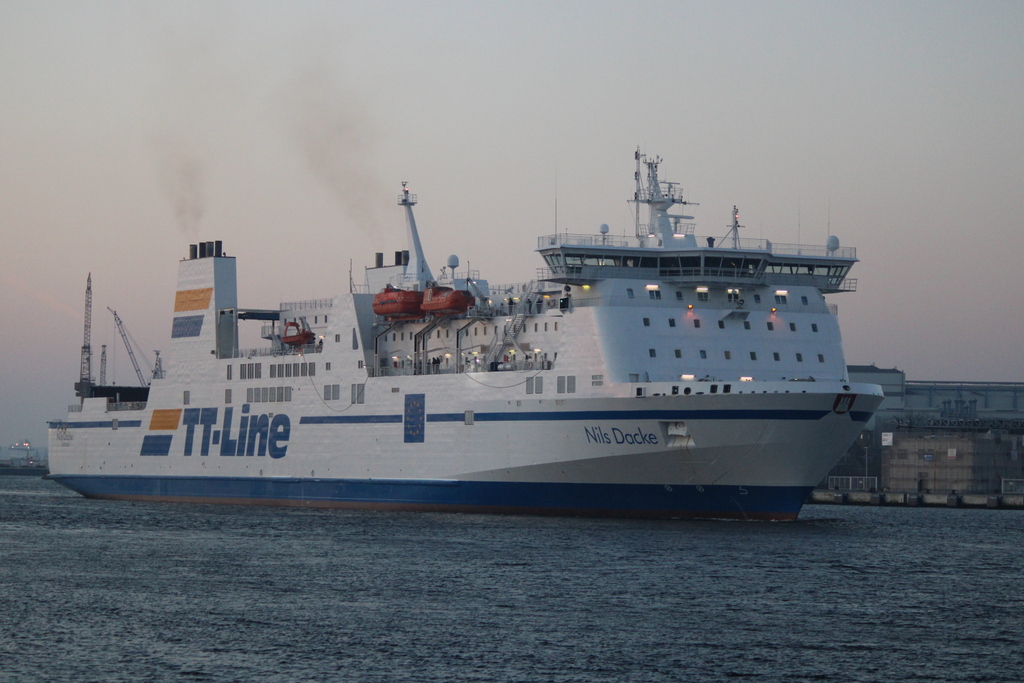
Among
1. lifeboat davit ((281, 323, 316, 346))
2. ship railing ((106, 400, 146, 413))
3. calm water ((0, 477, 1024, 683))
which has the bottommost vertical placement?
calm water ((0, 477, 1024, 683))

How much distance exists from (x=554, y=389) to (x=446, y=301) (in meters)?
6.46

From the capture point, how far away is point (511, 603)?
96.5 ft

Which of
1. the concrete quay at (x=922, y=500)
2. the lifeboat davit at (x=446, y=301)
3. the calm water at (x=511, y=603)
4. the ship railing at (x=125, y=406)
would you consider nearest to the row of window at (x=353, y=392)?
the lifeboat davit at (x=446, y=301)

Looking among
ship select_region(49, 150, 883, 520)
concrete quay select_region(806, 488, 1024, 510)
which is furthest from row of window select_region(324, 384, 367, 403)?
concrete quay select_region(806, 488, 1024, 510)

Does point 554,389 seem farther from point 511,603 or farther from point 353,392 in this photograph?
point 511,603

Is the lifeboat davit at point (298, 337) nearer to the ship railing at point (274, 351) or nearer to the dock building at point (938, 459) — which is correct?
the ship railing at point (274, 351)

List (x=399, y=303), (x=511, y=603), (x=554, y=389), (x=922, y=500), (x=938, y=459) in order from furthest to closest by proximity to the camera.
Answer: (x=938, y=459)
(x=922, y=500)
(x=399, y=303)
(x=554, y=389)
(x=511, y=603)

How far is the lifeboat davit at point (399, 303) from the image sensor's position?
170ft

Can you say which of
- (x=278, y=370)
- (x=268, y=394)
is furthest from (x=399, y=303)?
(x=268, y=394)

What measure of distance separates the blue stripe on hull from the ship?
0.21 feet

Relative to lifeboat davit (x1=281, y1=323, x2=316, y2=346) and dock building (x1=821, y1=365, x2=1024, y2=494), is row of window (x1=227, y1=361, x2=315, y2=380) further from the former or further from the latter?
dock building (x1=821, y1=365, x2=1024, y2=494)

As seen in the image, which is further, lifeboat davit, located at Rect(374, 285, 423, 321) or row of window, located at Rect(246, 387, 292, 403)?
row of window, located at Rect(246, 387, 292, 403)

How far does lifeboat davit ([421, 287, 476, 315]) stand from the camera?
164 ft

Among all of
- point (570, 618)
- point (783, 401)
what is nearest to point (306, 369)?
point (783, 401)
